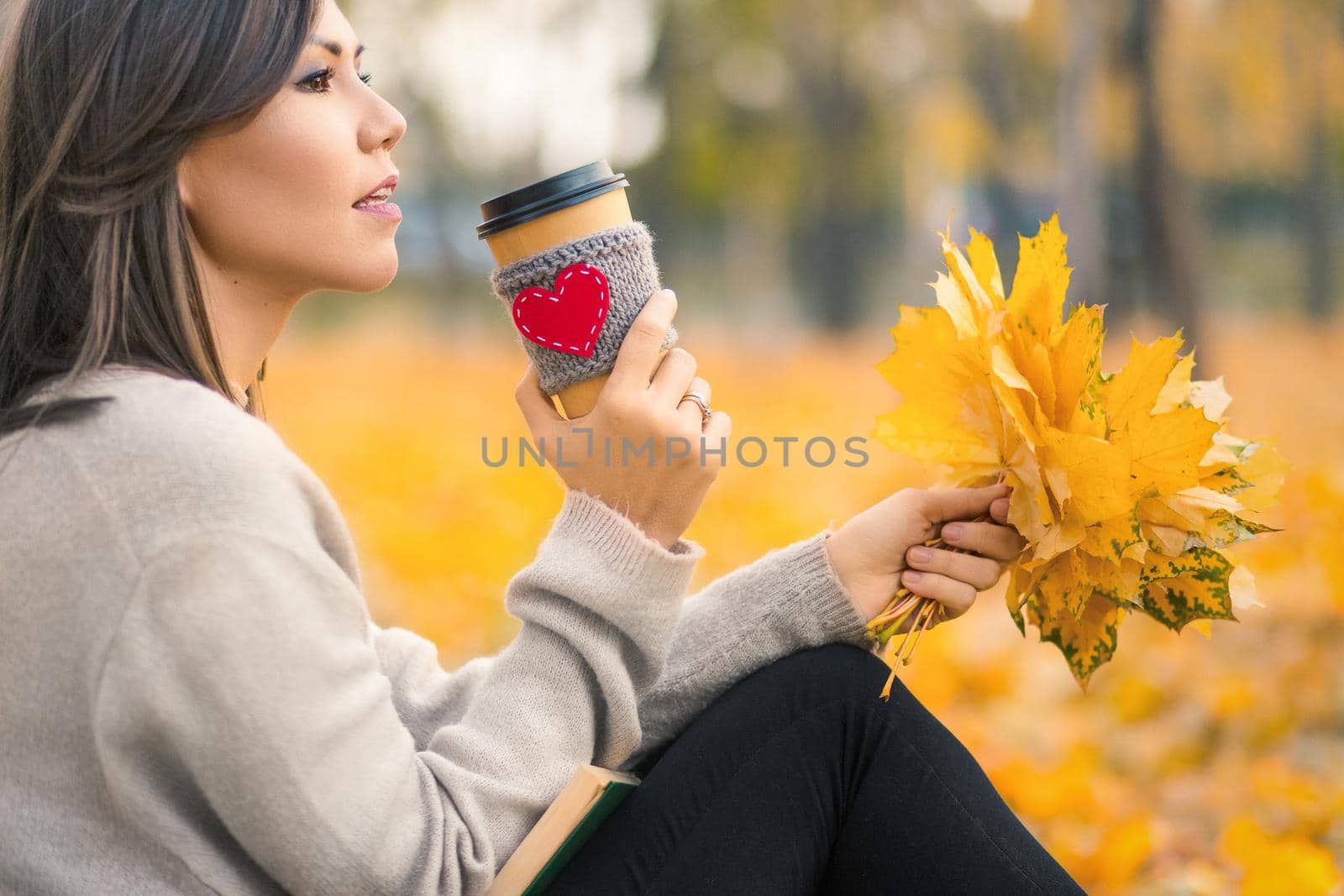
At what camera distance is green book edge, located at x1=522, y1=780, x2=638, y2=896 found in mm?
1163

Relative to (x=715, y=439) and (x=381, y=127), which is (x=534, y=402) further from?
(x=381, y=127)

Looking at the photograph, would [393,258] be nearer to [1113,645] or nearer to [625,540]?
[625,540]

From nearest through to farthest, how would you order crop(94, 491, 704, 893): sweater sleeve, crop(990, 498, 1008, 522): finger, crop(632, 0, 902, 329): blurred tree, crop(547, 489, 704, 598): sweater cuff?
crop(94, 491, 704, 893): sweater sleeve, crop(547, 489, 704, 598): sweater cuff, crop(990, 498, 1008, 522): finger, crop(632, 0, 902, 329): blurred tree

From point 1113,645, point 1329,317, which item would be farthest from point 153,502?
point 1329,317

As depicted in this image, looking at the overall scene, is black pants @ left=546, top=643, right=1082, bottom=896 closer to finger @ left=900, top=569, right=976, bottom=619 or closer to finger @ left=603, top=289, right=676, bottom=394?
finger @ left=900, top=569, right=976, bottom=619

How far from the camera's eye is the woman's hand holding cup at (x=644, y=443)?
1.32m

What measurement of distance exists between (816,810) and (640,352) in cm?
52

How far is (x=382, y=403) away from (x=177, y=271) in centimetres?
773

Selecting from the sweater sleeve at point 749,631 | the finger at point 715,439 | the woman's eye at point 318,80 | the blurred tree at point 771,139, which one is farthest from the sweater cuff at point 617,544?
the blurred tree at point 771,139

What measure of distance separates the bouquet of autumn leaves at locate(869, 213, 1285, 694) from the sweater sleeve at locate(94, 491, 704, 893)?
0.39m

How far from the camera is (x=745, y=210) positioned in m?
16.9

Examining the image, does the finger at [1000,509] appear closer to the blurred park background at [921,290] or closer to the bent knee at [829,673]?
the bent knee at [829,673]

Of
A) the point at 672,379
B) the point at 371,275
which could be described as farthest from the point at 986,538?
the point at 371,275

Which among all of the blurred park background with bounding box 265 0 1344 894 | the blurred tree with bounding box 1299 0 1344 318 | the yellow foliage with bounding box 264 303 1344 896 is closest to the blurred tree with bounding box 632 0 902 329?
the blurred park background with bounding box 265 0 1344 894
